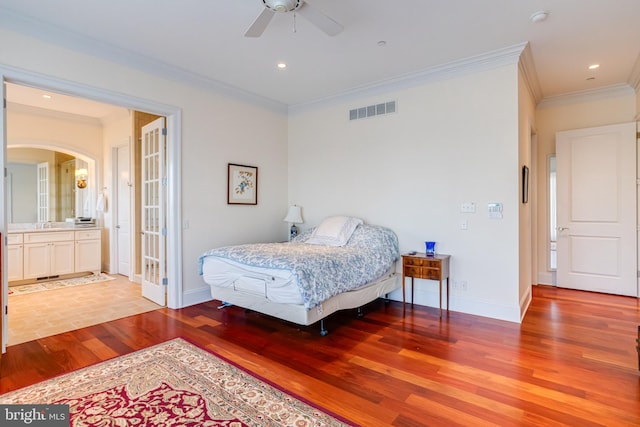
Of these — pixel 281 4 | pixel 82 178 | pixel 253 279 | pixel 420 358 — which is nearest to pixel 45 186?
pixel 82 178

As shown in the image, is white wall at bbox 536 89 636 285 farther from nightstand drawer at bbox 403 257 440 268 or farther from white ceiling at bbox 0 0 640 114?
nightstand drawer at bbox 403 257 440 268

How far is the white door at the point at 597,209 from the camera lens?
14.6 ft

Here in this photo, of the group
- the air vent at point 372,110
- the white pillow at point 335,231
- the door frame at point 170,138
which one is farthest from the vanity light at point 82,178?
the air vent at point 372,110

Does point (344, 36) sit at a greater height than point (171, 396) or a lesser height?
greater

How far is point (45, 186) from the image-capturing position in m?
6.11

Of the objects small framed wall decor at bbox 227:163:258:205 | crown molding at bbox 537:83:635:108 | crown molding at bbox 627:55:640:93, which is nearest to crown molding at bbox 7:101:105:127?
small framed wall decor at bbox 227:163:258:205

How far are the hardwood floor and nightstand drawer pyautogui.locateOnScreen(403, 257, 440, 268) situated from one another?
0.59 m

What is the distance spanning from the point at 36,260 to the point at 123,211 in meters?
1.41

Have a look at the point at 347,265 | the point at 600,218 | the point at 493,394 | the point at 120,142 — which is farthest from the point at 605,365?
the point at 120,142

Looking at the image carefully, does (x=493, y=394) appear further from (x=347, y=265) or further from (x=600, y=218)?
(x=600, y=218)

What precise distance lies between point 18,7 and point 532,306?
5.96m

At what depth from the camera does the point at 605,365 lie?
2531mm

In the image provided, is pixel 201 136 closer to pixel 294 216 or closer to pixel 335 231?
pixel 294 216

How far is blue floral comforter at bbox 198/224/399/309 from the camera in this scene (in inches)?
115
